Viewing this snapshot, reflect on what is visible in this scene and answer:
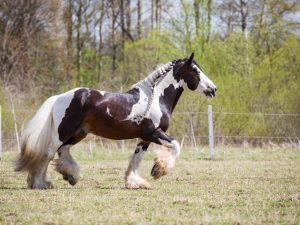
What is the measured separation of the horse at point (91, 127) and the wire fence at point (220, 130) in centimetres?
1042

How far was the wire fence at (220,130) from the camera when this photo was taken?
68.0 ft

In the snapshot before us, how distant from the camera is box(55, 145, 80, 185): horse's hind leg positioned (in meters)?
9.44

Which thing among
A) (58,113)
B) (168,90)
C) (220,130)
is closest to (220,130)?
(220,130)

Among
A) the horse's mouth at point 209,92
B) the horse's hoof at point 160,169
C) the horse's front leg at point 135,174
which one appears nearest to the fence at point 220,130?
the horse's front leg at point 135,174

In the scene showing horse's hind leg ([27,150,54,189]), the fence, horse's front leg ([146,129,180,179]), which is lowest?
the fence

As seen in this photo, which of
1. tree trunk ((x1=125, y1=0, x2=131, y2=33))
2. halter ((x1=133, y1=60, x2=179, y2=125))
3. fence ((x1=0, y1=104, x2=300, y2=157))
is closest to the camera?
halter ((x1=133, y1=60, x2=179, y2=125))

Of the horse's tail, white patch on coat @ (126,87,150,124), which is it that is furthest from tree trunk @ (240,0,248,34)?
the horse's tail

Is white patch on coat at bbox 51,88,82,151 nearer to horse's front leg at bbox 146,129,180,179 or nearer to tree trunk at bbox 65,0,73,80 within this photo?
horse's front leg at bbox 146,129,180,179

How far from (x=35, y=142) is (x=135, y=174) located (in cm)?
178

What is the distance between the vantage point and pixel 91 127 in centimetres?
947

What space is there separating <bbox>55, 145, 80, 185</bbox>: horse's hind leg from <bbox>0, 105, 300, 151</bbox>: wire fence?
33.6 feet

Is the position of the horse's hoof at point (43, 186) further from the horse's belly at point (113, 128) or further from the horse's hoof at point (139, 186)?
the horse's hoof at point (139, 186)

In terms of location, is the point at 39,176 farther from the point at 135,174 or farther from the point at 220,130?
the point at 220,130

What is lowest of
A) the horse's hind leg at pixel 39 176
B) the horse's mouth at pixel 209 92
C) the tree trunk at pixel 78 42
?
the horse's hind leg at pixel 39 176
